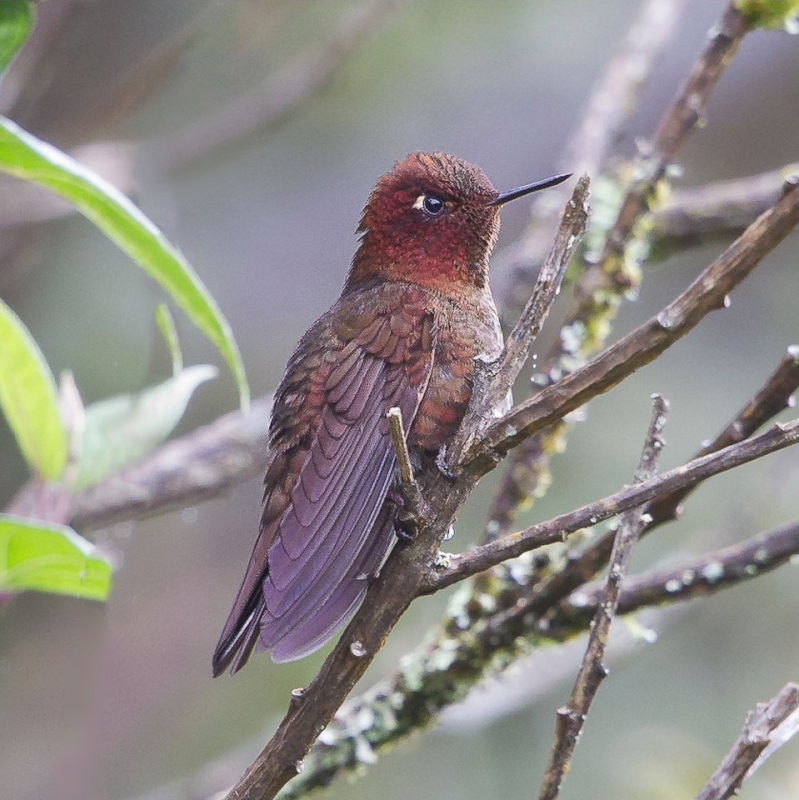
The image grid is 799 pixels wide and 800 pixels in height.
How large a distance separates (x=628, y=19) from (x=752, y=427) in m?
5.04

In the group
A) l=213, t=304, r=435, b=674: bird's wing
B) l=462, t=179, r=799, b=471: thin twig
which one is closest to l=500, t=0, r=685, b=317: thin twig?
l=213, t=304, r=435, b=674: bird's wing

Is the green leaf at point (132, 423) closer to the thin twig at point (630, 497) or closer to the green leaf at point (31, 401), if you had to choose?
the green leaf at point (31, 401)

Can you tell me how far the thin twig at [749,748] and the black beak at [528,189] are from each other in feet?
3.25

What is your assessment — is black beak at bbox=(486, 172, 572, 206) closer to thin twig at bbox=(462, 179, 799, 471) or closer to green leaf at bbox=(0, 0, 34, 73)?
thin twig at bbox=(462, 179, 799, 471)

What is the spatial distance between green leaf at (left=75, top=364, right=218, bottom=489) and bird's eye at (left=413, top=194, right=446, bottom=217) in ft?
2.52

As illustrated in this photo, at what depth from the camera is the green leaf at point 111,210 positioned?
5.14ft

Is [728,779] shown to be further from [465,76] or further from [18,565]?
[465,76]

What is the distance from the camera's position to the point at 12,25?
5.00 feet

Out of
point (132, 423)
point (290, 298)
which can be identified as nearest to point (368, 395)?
point (132, 423)

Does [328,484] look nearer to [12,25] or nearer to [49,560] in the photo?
[49,560]

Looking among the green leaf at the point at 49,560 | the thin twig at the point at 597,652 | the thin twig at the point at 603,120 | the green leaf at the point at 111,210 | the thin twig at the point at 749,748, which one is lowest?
the thin twig at the point at 749,748

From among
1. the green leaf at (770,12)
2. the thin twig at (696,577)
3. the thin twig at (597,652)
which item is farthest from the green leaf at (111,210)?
the green leaf at (770,12)

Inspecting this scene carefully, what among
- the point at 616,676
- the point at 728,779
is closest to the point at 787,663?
the point at 616,676

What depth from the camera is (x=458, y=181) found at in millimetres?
2869
